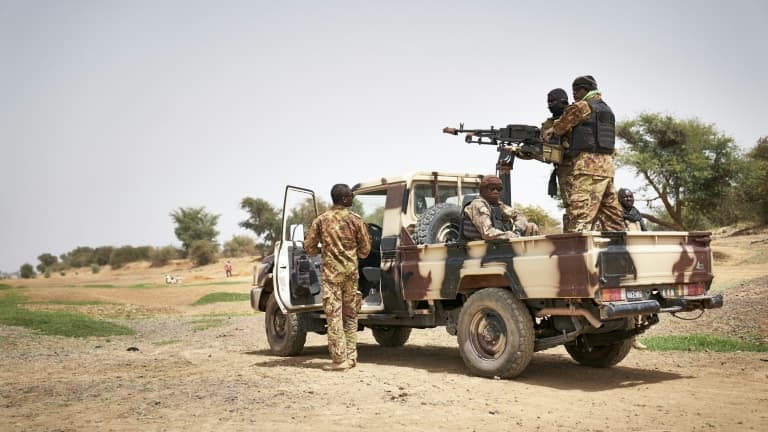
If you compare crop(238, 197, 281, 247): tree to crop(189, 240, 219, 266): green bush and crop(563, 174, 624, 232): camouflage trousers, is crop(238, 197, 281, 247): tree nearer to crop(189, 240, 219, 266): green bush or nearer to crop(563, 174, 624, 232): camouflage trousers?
crop(189, 240, 219, 266): green bush

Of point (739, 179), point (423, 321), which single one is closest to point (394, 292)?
point (423, 321)

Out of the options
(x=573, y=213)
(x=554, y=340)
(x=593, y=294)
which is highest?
(x=573, y=213)

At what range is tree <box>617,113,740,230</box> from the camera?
36.7 m

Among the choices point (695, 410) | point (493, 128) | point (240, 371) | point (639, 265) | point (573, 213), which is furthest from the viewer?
point (493, 128)

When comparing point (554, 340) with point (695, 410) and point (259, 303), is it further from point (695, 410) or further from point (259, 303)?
point (259, 303)

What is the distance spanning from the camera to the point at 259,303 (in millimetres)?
10281

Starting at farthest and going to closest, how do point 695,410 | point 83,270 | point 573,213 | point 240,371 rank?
point 83,270, point 240,371, point 573,213, point 695,410

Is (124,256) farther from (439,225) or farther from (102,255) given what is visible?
(439,225)

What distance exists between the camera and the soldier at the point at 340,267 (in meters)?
8.12

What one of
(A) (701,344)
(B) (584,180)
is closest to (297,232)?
(B) (584,180)

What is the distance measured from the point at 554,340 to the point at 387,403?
5.99 feet

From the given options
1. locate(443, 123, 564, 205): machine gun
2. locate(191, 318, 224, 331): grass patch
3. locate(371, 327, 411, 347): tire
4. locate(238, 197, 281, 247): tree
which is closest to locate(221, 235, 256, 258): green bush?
locate(238, 197, 281, 247): tree

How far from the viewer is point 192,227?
8006 centimetres

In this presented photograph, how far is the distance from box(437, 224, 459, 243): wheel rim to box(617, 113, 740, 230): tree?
31011mm
